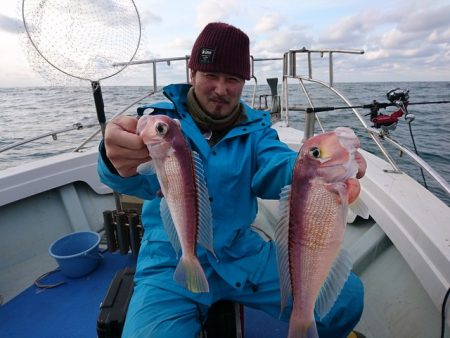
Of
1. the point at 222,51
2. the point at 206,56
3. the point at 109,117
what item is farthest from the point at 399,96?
the point at 109,117

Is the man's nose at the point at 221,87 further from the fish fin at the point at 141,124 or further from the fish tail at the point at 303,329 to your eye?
the fish tail at the point at 303,329

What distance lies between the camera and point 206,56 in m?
2.61

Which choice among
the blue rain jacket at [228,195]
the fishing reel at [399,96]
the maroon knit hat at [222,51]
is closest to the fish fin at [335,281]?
the blue rain jacket at [228,195]

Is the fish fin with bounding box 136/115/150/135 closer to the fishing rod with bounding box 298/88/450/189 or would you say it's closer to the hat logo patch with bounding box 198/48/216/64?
the hat logo patch with bounding box 198/48/216/64

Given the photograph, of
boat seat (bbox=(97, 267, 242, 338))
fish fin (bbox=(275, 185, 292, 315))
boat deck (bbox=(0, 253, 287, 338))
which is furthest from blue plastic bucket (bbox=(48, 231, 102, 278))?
fish fin (bbox=(275, 185, 292, 315))

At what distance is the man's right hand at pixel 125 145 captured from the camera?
1.72 meters

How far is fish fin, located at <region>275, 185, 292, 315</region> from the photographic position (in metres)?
→ 1.49

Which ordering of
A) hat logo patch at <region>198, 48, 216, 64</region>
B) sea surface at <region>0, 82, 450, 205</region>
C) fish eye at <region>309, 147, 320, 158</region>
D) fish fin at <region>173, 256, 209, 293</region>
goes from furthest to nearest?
1. sea surface at <region>0, 82, 450, 205</region>
2. hat logo patch at <region>198, 48, 216, 64</region>
3. fish fin at <region>173, 256, 209, 293</region>
4. fish eye at <region>309, 147, 320, 158</region>

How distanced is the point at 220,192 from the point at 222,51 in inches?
43.4

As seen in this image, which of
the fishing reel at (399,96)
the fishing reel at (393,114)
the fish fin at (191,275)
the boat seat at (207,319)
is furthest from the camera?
the fishing reel at (399,96)

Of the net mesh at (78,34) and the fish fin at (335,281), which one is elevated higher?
the net mesh at (78,34)

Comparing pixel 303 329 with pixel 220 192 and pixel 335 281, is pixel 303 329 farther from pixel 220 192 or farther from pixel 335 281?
pixel 220 192

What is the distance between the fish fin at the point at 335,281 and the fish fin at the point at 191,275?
1.89ft

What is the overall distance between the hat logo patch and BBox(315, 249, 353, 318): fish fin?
5.68 feet
